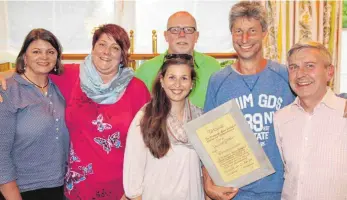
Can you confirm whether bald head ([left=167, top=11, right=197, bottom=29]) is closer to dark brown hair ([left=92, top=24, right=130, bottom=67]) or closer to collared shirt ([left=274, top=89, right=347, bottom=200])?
dark brown hair ([left=92, top=24, right=130, bottom=67])

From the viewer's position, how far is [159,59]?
3182 millimetres

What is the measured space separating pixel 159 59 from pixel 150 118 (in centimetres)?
105

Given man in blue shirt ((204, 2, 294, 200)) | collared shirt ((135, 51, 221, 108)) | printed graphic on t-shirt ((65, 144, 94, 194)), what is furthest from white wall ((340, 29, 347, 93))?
printed graphic on t-shirt ((65, 144, 94, 194))

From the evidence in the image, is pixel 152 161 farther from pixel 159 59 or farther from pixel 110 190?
pixel 159 59

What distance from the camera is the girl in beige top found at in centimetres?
215

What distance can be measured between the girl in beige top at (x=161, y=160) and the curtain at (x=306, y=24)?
225 centimetres

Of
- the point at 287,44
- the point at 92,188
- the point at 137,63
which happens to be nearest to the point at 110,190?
the point at 92,188

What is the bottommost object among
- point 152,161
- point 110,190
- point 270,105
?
point 110,190

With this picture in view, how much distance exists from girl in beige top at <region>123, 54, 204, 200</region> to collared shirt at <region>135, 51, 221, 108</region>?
0.68 metres

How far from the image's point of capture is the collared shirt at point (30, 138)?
7.57 feet

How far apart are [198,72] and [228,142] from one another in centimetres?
100

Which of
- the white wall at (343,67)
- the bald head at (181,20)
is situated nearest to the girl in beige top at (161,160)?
the bald head at (181,20)

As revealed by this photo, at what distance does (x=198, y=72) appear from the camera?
3.05 m

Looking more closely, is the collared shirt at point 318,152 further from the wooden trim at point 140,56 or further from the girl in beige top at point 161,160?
the wooden trim at point 140,56
